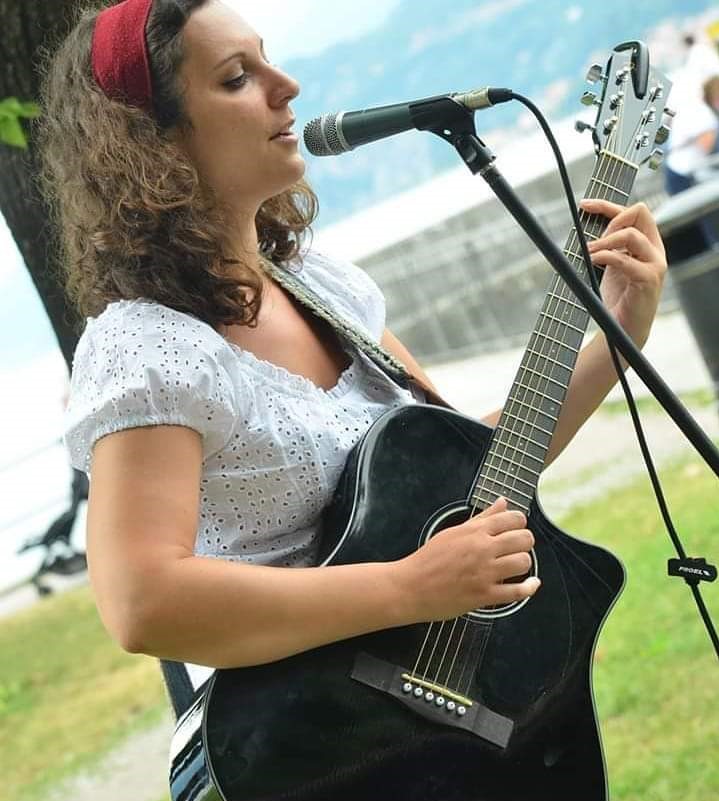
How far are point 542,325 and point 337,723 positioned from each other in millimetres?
684

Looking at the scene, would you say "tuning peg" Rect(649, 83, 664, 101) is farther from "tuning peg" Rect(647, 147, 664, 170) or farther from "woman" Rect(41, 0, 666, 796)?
"woman" Rect(41, 0, 666, 796)

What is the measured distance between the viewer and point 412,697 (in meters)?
1.73

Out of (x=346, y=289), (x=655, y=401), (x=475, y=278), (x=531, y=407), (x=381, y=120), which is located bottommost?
(x=655, y=401)

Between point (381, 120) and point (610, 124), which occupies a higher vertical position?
point (381, 120)

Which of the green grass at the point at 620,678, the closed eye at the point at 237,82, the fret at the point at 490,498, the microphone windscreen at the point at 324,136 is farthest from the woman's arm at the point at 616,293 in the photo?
the green grass at the point at 620,678

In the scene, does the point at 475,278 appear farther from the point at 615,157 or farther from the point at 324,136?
the point at 324,136

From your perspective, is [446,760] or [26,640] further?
[26,640]

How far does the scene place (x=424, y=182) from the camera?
14.8 meters

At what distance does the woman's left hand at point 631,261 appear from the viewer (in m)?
1.88

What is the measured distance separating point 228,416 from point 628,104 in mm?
799

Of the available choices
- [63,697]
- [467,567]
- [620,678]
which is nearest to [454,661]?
[467,567]

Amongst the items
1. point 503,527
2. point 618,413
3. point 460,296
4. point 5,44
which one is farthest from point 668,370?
point 503,527

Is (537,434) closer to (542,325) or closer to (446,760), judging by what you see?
(542,325)

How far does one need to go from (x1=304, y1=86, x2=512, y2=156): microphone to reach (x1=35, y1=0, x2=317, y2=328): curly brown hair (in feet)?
0.67
